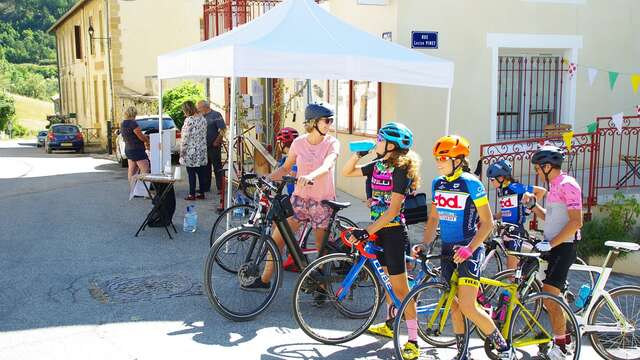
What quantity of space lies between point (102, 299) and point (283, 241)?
178 centimetres

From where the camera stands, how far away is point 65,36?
42.2 metres

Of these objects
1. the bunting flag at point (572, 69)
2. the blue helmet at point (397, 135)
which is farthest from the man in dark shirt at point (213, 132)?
the blue helmet at point (397, 135)

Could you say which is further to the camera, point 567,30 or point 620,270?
point 567,30

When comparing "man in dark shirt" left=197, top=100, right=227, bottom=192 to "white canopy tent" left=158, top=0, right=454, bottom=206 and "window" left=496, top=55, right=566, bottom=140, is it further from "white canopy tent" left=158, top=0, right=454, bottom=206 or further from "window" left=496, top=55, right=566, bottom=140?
"window" left=496, top=55, right=566, bottom=140

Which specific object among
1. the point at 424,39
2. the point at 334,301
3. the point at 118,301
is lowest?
the point at 118,301

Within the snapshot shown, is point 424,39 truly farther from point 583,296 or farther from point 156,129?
point 156,129

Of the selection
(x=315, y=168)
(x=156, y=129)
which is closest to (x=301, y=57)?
(x=315, y=168)

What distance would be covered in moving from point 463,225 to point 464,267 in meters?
0.28

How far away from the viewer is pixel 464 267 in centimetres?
438

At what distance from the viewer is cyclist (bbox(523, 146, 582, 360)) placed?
182 inches

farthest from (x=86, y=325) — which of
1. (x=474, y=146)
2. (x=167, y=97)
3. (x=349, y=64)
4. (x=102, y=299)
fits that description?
(x=167, y=97)

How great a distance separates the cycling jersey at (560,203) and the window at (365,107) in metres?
5.99

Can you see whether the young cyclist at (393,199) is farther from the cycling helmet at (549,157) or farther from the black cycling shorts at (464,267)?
the cycling helmet at (549,157)

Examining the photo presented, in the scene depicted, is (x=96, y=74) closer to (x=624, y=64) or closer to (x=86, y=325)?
(x=624, y=64)
